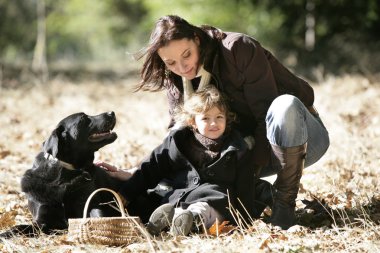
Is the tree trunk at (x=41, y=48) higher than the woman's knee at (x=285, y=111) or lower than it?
higher

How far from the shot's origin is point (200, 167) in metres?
4.04

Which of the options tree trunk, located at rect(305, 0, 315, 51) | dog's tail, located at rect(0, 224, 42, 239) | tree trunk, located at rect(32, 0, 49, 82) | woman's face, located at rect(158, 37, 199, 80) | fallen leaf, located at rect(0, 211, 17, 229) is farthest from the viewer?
tree trunk, located at rect(32, 0, 49, 82)

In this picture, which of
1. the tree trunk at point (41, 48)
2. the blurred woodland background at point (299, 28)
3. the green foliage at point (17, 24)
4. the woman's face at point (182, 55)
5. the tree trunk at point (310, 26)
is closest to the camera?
the woman's face at point (182, 55)

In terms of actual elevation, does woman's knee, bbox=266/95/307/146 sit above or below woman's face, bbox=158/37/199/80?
below

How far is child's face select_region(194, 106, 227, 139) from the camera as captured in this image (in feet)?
13.0

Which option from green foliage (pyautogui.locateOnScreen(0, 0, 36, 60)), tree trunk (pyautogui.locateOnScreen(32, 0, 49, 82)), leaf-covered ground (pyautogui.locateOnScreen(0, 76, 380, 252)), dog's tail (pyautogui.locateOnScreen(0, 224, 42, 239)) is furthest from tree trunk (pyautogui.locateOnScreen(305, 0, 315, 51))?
dog's tail (pyautogui.locateOnScreen(0, 224, 42, 239))

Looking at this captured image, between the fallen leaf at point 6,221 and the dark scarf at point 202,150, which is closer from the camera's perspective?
the dark scarf at point 202,150

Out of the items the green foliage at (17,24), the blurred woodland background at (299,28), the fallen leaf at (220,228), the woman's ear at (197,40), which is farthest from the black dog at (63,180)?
the green foliage at (17,24)

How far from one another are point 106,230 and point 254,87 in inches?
57.2

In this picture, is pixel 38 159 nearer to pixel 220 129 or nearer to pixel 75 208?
pixel 75 208

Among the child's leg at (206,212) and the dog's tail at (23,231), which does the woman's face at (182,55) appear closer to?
the child's leg at (206,212)

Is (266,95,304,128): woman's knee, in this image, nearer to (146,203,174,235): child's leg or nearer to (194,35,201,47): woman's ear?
(194,35,201,47): woman's ear

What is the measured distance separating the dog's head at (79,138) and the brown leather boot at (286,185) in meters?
1.30

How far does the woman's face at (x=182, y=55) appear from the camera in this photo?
12.6 ft
